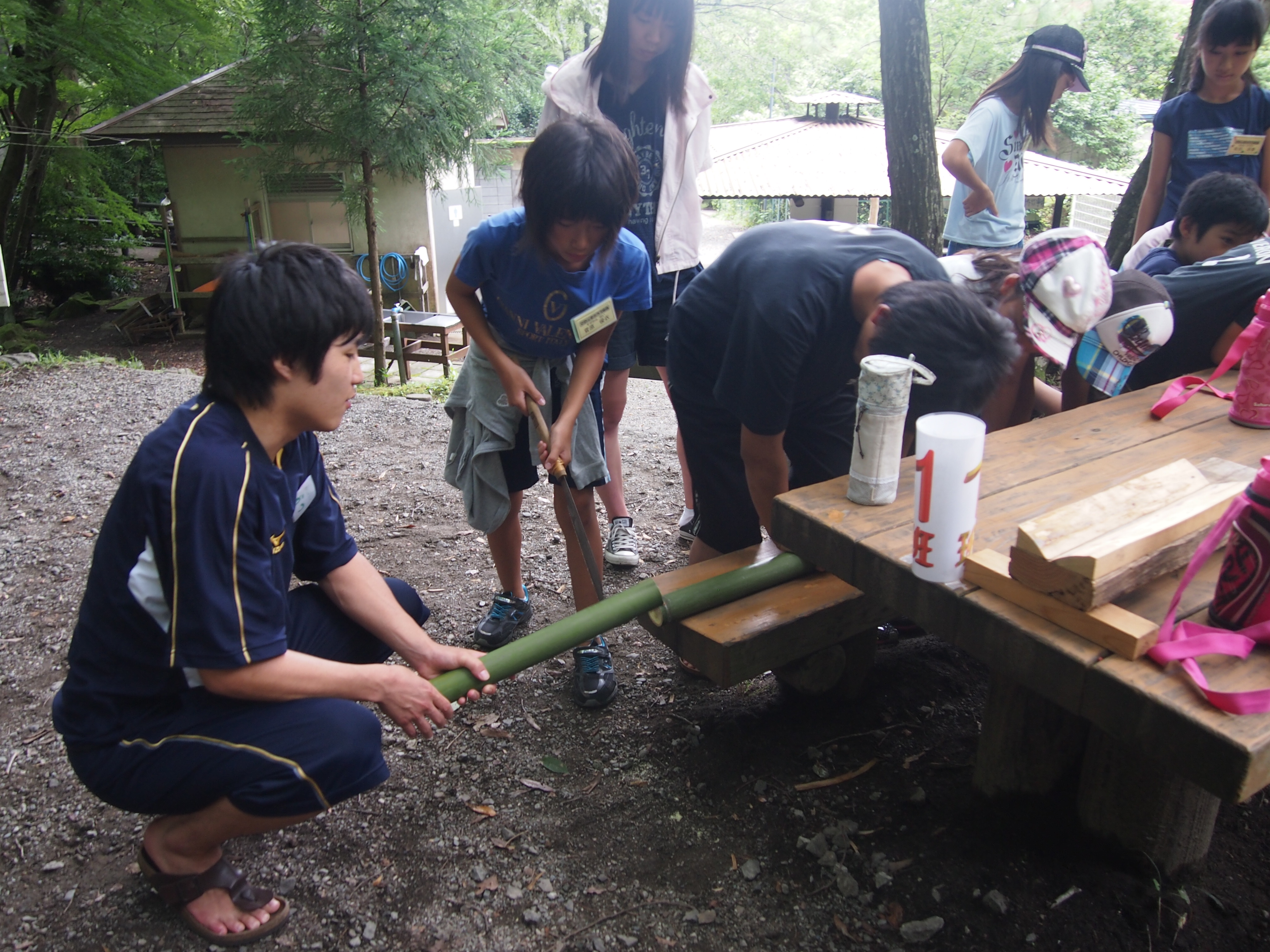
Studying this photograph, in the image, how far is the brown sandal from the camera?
1813 mm

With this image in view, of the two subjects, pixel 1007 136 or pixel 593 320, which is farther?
pixel 1007 136

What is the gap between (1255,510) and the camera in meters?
1.42

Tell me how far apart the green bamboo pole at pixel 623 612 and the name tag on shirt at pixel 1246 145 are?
3469mm

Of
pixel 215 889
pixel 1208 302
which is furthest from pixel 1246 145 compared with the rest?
pixel 215 889

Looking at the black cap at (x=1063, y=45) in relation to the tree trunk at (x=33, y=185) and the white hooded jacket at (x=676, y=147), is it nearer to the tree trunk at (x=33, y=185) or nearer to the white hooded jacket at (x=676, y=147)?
the white hooded jacket at (x=676, y=147)

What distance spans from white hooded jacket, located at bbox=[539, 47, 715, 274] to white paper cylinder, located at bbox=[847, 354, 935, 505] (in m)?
1.71

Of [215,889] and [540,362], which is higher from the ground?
[540,362]

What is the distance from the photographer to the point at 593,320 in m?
2.58

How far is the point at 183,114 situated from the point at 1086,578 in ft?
61.4

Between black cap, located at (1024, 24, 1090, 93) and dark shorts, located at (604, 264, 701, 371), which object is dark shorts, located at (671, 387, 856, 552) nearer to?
dark shorts, located at (604, 264, 701, 371)

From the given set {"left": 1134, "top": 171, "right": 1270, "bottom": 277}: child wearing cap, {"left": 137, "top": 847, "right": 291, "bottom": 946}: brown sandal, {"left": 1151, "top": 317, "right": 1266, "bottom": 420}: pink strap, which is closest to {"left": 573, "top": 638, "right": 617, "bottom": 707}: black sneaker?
{"left": 137, "top": 847, "right": 291, "bottom": 946}: brown sandal

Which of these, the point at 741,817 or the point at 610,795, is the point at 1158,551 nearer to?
the point at 741,817

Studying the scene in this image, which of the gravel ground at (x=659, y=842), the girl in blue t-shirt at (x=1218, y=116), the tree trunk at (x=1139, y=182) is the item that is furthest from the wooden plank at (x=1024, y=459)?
the tree trunk at (x=1139, y=182)

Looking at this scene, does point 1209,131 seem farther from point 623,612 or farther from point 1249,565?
point 623,612
